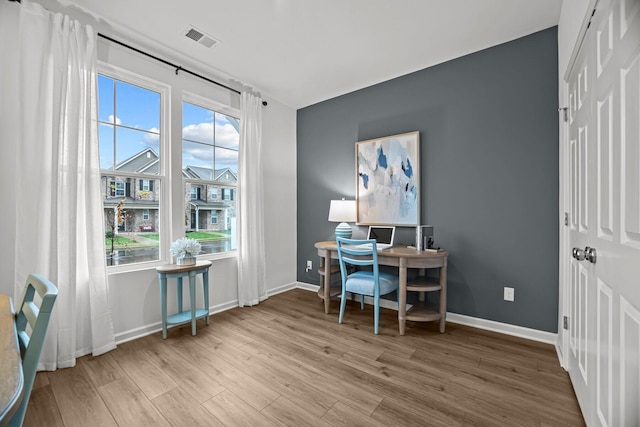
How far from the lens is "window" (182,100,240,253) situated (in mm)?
3121

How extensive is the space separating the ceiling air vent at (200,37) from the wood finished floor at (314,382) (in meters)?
2.70

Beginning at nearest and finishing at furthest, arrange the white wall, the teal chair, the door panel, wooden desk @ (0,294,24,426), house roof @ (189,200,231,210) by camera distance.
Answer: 1. wooden desk @ (0,294,24,426)
2. the teal chair
3. the door panel
4. the white wall
5. house roof @ (189,200,231,210)

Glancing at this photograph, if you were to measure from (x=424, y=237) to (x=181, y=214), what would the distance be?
249cm

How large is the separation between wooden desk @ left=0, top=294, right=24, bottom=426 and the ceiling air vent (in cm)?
243

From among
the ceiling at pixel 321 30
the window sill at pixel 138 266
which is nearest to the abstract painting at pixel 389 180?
the ceiling at pixel 321 30

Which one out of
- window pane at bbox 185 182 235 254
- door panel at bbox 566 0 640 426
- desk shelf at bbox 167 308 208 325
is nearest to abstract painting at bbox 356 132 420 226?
door panel at bbox 566 0 640 426

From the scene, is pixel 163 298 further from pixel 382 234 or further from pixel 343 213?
pixel 382 234

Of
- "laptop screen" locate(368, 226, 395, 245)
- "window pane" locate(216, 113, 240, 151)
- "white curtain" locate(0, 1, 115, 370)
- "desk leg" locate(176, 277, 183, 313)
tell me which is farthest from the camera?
"window pane" locate(216, 113, 240, 151)

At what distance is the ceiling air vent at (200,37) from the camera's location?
8.10ft

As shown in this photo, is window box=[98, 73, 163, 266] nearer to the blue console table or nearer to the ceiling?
the blue console table

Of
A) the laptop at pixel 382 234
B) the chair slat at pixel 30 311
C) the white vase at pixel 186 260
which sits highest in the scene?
the laptop at pixel 382 234

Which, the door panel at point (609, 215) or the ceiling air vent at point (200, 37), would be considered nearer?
the door panel at point (609, 215)

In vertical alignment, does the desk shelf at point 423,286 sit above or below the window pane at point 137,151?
below

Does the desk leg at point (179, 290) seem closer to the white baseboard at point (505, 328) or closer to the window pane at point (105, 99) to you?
the window pane at point (105, 99)
